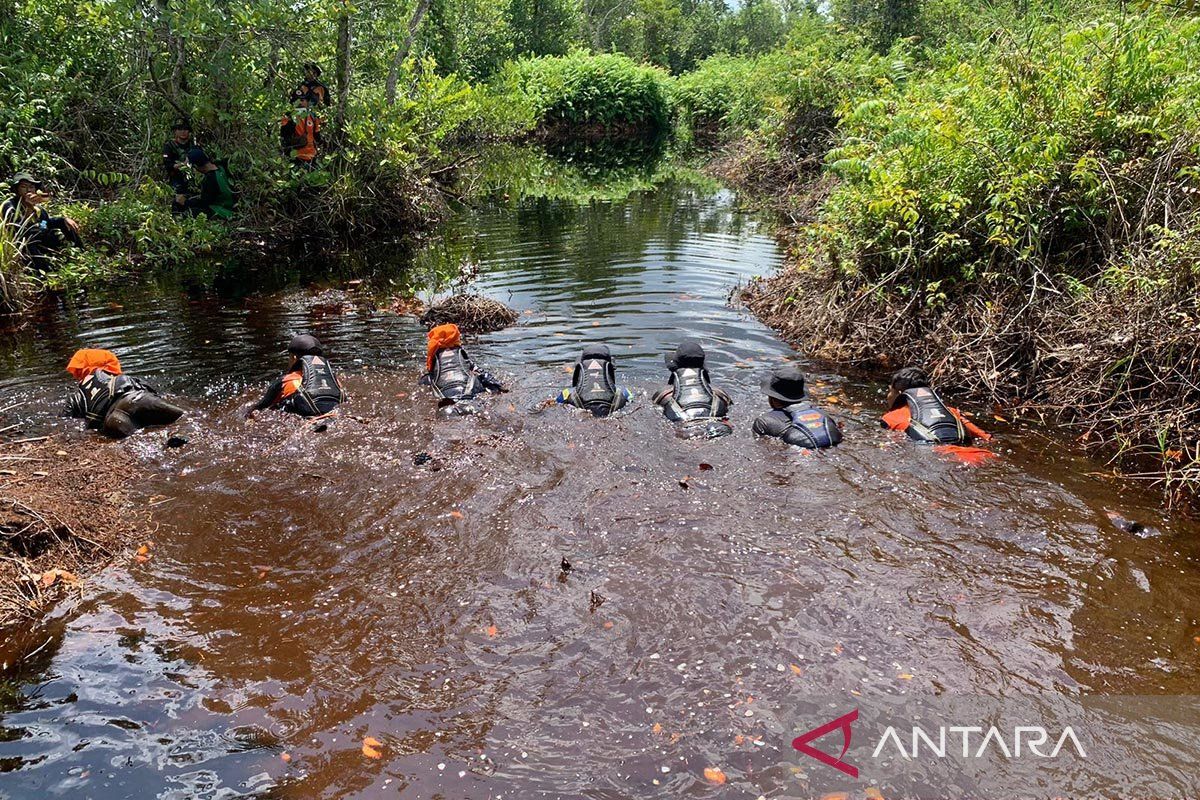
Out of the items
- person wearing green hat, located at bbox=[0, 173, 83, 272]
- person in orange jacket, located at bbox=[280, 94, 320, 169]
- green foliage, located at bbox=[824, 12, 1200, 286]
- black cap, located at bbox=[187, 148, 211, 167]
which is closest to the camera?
green foliage, located at bbox=[824, 12, 1200, 286]

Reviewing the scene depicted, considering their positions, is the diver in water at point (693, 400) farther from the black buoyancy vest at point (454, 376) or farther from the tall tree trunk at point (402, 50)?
the tall tree trunk at point (402, 50)

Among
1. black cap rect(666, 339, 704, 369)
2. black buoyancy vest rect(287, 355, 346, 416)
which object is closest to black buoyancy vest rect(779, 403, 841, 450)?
black cap rect(666, 339, 704, 369)

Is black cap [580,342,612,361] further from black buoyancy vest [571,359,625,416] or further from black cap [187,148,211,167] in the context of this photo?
black cap [187,148,211,167]

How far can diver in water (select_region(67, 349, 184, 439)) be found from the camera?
294 inches

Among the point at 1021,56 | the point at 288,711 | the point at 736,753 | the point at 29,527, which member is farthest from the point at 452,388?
the point at 1021,56

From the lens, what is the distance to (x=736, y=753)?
12.0 feet

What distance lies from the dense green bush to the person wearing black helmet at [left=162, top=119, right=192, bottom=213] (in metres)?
22.2

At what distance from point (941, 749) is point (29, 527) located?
5.88 m

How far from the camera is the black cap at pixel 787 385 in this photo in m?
7.45

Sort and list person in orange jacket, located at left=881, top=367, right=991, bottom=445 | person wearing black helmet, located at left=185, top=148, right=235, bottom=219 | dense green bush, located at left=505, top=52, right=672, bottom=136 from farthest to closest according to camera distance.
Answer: dense green bush, located at left=505, top=52, right=672, bottom=136 → person wearing black helmet, located at left=185, top=148, right=235, bottom=219 → person in orange jacket, located at left=881, top=367, right=991, bottom=445

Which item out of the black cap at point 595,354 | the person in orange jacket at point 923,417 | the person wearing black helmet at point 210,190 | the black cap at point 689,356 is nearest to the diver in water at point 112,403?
the black cap at point 595,354

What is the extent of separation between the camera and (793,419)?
7.11 m

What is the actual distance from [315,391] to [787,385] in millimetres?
4915

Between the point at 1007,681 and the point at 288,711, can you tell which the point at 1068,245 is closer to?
the point at 1007,681
